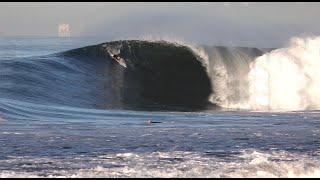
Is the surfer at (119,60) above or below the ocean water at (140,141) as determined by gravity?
above

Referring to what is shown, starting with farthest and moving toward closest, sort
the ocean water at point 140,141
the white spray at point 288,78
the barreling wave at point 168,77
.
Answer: the white spray at point 288,78 → the barreling wave at point 168,77 → the ocean water at point 140,141

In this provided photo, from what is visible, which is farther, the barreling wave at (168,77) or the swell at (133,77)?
the barreling wave at (168,77)

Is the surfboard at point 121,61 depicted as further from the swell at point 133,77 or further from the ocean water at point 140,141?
the ocean water at point 140,141

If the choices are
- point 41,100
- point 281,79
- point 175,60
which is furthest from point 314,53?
point 41,100

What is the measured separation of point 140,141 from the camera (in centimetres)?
1563

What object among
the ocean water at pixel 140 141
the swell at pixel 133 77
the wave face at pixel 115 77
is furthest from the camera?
the swell at pixel 133 77

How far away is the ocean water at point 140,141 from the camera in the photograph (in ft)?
39.7

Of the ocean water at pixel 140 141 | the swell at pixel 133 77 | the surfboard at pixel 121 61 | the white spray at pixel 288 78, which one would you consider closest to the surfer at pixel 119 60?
the surfboard at pixel 121 61

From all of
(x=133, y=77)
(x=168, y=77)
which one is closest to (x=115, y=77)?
(x=133, y=77)

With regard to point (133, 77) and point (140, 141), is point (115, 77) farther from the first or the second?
point (140, 141)

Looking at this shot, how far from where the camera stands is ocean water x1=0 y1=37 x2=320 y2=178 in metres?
12.1

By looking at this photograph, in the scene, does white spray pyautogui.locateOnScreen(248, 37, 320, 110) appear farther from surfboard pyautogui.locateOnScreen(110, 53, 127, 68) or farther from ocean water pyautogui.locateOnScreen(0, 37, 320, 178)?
ocean water pyautogui.locateOnScreen(0, 37, 320, 178)

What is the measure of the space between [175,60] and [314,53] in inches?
302

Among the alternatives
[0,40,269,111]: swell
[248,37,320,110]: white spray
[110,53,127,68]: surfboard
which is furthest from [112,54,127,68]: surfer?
[248,37,320,110]: white spray
